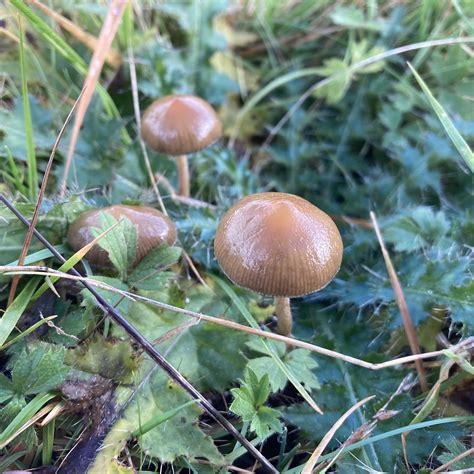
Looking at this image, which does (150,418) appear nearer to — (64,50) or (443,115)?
(443,115)

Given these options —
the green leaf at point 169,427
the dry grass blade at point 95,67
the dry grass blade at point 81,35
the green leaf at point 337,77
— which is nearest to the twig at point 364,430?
the green leaf at point 169,427

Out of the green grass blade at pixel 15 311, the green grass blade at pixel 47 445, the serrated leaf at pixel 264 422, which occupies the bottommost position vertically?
the serrated leaf at pixel 264 422

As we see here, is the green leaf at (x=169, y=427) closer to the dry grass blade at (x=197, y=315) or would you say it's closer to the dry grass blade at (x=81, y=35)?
the dry grass blade at (x=197, y=315)

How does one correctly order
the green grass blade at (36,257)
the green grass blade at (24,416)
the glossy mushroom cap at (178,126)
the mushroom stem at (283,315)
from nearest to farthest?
the green grass blade at (24,416) < the green grass blade at (36,257) < the mushroom stem at (283,315) < the glossy mushroom cap at (178,126)

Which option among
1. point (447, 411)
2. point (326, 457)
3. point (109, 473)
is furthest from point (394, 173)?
point (109, 473)

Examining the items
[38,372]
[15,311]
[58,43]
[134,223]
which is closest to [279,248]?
[134,223]

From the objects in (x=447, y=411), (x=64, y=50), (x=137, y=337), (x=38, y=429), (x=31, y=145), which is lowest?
(x=447, y=411)
